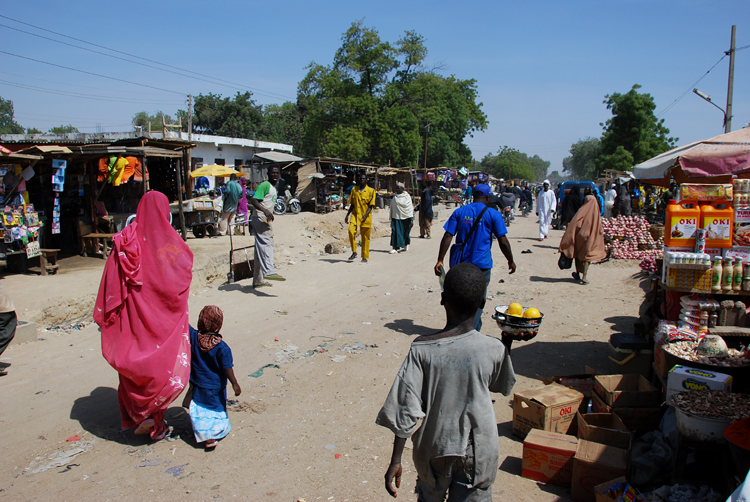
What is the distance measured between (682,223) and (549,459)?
8.62 ft

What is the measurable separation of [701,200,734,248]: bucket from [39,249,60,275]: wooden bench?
9736 millimetres

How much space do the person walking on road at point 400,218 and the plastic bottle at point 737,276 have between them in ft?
28.0

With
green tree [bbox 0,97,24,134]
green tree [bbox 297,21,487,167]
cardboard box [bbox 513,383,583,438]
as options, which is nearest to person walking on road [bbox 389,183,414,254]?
cardboard box [bbox 513,383,583,438]

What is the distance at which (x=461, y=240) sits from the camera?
524cm

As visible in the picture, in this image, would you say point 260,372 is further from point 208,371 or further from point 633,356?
point 633,356

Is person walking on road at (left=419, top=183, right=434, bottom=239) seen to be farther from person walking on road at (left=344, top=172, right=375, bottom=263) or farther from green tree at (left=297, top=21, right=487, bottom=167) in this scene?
green tree at (left=297, top=21, right=487, bottom=167)

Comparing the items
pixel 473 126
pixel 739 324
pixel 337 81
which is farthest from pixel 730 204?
pixel 473 126

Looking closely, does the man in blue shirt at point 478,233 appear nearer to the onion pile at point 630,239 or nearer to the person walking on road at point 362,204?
the person walking on road at point 362,204

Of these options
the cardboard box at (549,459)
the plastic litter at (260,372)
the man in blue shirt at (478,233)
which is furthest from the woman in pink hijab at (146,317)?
the man in blue shirt at (478,233)

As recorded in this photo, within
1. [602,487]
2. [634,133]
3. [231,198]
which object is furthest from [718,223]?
[634,133]

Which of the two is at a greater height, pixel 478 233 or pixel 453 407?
pixel 478 233

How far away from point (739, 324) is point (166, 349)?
4883mm

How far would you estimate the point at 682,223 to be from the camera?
14.6 feet

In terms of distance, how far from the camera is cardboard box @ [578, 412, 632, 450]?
3.34m
